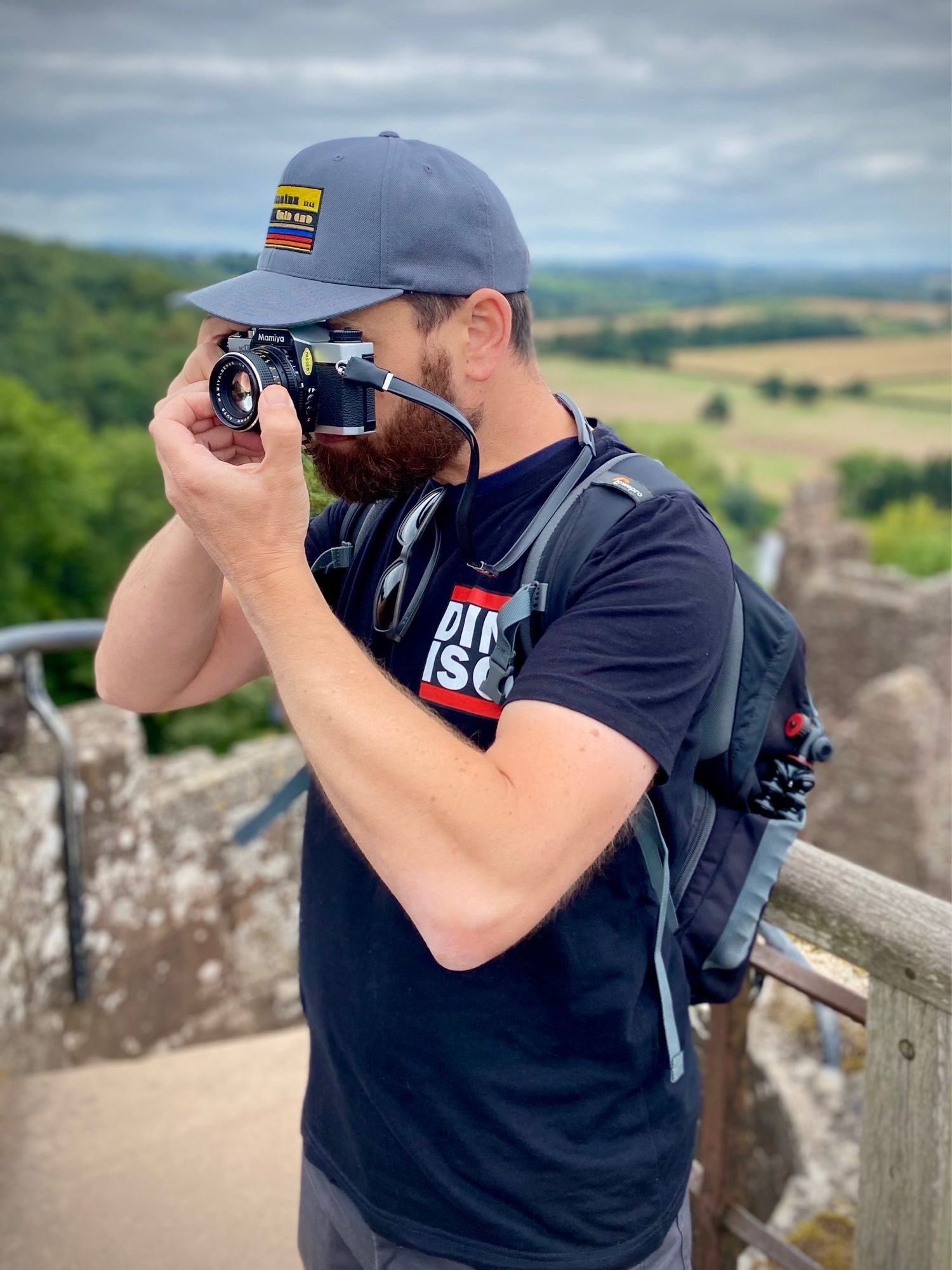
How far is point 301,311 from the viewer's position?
163 cm

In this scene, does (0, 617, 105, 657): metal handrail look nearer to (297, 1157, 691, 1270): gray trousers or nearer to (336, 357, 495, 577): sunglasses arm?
(297, 1157, 691, 1270): gray trousers

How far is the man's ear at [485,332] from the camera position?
5.54ft

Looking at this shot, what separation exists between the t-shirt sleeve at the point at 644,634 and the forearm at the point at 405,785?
129mm

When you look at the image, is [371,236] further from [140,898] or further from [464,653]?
[140,898]

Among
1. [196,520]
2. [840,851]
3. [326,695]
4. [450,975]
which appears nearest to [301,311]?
[196,520]

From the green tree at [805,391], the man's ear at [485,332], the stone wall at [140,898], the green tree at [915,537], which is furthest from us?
the green tree at [805,391]

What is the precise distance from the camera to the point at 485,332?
1708mm

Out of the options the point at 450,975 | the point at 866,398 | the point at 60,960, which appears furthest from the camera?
the point at 866,398

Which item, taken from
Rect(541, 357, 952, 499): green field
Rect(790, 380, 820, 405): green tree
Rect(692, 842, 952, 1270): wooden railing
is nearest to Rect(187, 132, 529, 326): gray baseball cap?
Rect(692, 842, 952, 1270): wooden railing

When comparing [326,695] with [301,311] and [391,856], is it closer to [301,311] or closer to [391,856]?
[391,856]

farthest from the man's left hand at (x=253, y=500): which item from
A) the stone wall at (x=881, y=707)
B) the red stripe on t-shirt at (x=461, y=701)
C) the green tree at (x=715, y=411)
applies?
the green tree at (x=715, y=411)

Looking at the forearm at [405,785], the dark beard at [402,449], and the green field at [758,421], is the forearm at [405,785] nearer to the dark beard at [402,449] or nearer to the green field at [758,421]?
the dark beard at [402,449]

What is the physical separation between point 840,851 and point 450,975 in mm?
12350

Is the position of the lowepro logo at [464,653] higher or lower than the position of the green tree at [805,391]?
higher
